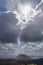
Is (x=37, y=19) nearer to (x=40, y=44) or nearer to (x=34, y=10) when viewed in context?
(x=34, y=10)

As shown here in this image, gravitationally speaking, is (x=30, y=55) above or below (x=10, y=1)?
below

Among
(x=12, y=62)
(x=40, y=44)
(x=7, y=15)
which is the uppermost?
(x=7, y=15)

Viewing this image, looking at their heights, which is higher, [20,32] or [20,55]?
[20,32]

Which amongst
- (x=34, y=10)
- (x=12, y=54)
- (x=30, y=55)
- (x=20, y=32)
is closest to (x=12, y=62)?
(x=12, y=54)

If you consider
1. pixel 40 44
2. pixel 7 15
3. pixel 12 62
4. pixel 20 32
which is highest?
pixel 7 15

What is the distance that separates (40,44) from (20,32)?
27cm

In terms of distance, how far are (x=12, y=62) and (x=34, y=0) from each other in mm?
764

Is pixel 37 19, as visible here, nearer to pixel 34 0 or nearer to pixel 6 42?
pixel 34 0

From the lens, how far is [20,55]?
2.11 m

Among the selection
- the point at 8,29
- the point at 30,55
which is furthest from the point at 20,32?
the point at 30,55

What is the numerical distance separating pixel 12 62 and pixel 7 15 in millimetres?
547

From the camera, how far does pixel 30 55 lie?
2.12m

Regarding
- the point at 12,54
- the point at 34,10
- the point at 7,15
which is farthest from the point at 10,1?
the point at 12,54

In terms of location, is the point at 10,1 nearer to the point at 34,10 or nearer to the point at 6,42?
the point at 34,10
